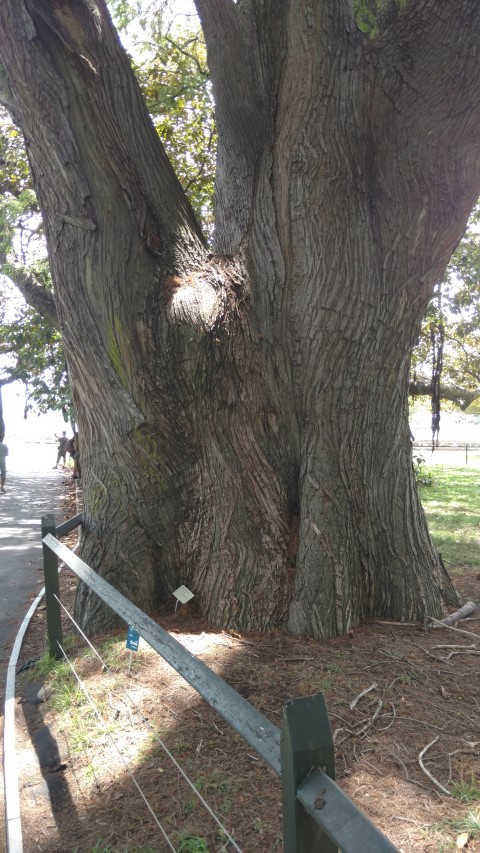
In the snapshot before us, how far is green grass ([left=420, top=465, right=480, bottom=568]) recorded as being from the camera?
→ 324 inches

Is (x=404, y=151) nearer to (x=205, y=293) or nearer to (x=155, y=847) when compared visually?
(x=205, y=293)

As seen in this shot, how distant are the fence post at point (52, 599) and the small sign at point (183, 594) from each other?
0.92 meters

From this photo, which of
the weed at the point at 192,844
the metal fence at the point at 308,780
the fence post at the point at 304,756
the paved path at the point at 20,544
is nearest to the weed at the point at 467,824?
the weed at the point at 192,844

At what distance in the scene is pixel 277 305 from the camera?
4.95 meters

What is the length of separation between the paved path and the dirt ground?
150 centimetres

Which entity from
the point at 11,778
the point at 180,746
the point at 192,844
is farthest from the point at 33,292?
the point at 192,844

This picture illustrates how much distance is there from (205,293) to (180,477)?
1341mm

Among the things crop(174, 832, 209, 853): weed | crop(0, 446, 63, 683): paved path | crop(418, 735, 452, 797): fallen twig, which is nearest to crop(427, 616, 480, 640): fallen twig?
crop(418, 735, 452, 797): fallen twig

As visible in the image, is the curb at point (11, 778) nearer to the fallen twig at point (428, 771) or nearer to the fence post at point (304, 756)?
the fallen twig at point (428, 771)

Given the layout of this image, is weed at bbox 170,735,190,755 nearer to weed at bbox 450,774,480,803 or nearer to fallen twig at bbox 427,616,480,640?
weed at bbox 450,774,480,803

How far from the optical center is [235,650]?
4422 millimetres

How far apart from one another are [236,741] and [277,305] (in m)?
2.90

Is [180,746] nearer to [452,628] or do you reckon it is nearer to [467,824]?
[467,824]

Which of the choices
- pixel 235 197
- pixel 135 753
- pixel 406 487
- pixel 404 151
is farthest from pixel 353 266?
pixel 135 753
